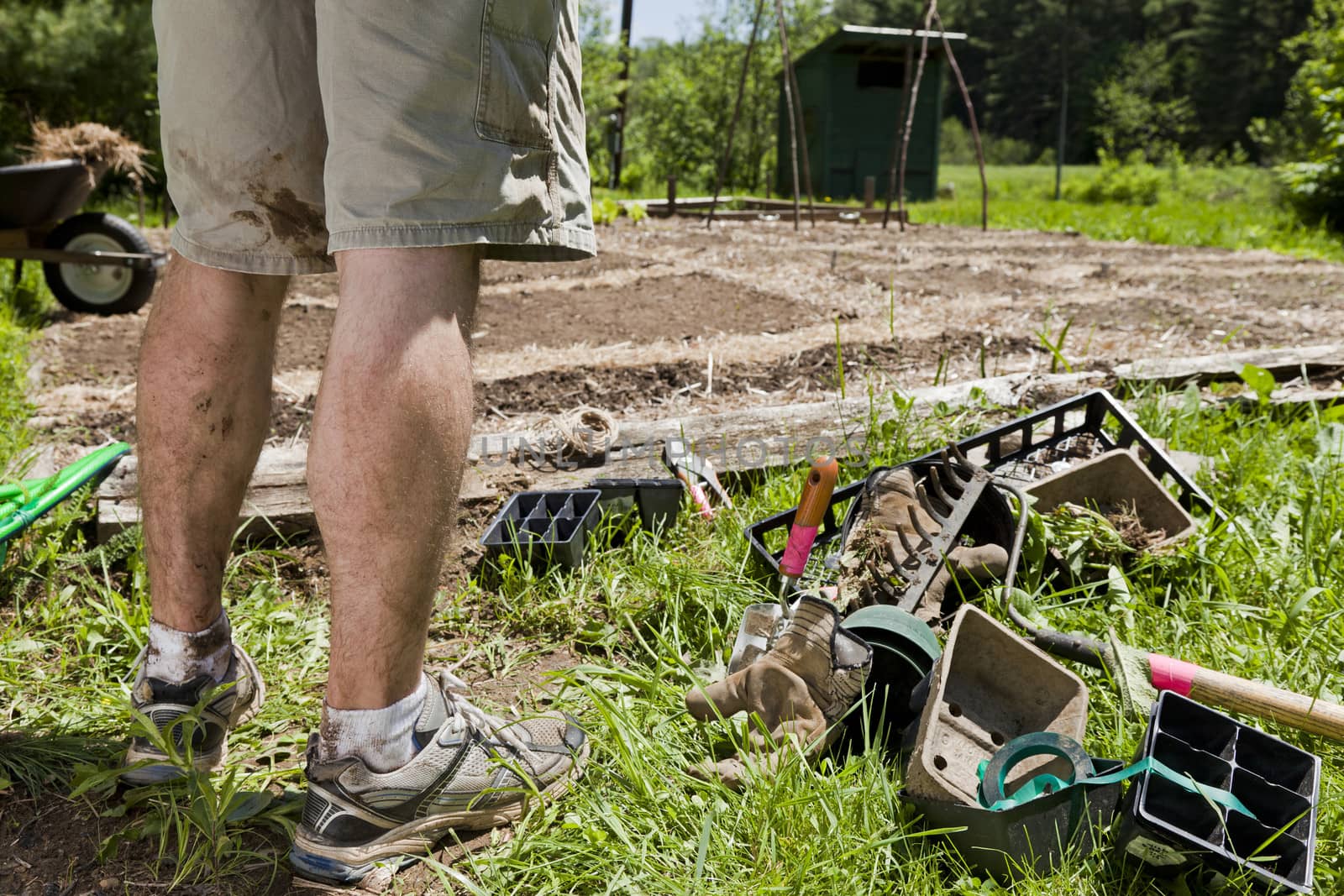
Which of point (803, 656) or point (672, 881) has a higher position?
point (803, 656)

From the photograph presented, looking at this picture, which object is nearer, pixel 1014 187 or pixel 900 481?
pixel 900 481

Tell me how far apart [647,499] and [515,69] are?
116 cm

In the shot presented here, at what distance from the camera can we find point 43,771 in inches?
53.1

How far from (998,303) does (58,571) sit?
430 centimetres

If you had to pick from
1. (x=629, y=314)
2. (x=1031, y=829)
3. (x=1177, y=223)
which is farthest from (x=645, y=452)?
(x=1177, y=223)

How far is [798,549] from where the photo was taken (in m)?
1.56

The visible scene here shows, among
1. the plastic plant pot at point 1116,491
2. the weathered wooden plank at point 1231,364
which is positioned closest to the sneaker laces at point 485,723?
the plastic plant pot at point 1116,491

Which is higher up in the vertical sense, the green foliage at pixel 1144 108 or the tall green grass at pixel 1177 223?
the green foliage at pixel 1144 108

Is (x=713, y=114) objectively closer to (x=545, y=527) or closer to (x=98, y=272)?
(x=98, y=272)

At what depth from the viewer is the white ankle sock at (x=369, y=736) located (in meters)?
1.16

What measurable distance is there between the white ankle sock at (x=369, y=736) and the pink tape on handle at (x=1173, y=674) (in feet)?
3.54

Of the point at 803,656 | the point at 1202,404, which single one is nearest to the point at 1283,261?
the point at 1202,404

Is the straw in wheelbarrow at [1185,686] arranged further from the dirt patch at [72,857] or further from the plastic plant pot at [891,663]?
the dirt patch at [72,857]

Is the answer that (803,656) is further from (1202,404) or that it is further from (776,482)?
(1202,404)
